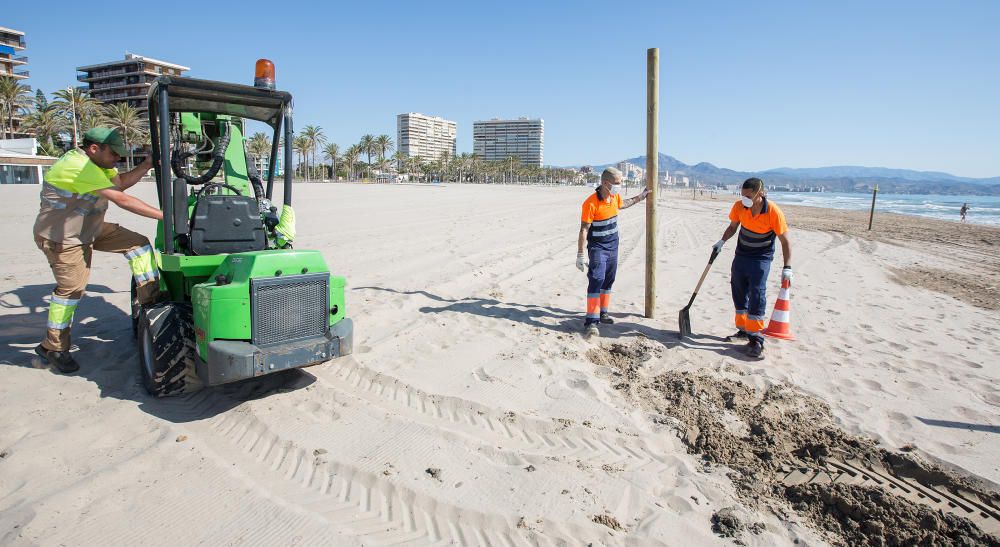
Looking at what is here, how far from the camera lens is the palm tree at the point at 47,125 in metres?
46.9

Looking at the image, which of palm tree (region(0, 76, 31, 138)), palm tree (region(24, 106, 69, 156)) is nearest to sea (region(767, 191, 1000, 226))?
palm tree (region(24, 106, 69, 156))

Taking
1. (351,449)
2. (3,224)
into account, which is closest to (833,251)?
(351,449)

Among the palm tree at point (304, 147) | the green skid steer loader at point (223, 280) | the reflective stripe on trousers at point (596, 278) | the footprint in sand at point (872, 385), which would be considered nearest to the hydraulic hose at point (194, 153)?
the green skid steer loader at point (223, 280)

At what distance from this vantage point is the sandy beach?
2666 mm

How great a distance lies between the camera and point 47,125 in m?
47.4

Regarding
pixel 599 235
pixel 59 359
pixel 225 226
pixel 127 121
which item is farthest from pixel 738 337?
pixel 127 121

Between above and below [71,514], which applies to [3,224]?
above

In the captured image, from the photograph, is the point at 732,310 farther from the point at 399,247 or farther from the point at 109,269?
the point at 109,269

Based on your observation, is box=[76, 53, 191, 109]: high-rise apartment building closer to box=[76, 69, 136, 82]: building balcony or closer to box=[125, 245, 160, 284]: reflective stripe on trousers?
box=[76, 69, 136, 82]: building balcony

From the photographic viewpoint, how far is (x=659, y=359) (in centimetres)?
506

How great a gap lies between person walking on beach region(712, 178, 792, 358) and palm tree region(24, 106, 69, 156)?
6000cm

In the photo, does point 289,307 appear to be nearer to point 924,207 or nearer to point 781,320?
point 781,320

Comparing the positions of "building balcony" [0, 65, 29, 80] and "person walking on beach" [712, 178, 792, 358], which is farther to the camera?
"building balcony" [0, 65, 29, 80]

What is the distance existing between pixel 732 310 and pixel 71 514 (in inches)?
276
